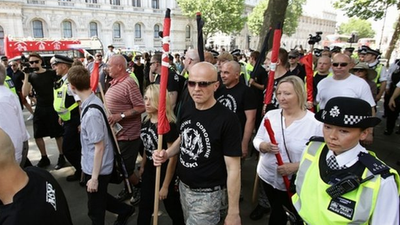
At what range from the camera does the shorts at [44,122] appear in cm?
504

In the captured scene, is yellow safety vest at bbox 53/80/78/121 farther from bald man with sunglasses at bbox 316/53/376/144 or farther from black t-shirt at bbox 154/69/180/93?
bald man with sunglasses at bbox 316/53/376/144

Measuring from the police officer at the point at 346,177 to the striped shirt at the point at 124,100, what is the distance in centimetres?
264

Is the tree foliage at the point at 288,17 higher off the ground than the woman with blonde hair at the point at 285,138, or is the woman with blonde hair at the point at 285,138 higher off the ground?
the tree foliage at the point at 288,17

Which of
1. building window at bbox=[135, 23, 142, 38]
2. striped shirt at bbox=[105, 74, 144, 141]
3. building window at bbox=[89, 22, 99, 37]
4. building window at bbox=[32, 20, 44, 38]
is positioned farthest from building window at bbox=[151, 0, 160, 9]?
striped shirt at bbox=[105, 74, 144, 141]

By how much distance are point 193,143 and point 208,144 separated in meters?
0.14

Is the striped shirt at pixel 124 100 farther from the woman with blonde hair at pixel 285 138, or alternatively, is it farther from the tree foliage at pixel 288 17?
the tree foliage at pixel 288 17

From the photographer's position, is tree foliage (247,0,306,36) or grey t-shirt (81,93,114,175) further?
tree foliage (247,0,306,36)

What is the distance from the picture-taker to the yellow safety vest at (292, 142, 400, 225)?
1.49 m

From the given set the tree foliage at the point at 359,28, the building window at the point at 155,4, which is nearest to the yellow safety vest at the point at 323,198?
the building window at the point at 155,4

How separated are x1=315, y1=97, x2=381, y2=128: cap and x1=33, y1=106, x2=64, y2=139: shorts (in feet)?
16.0

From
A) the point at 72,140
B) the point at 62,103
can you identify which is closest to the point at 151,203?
the point at 72,140

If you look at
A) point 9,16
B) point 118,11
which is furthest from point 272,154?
point 118,11

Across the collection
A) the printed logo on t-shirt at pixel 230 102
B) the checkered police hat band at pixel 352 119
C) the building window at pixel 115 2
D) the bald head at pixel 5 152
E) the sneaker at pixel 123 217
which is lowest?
the sneaker at pixel 123 217

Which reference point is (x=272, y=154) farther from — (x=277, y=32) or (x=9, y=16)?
(x=9, y=16)
